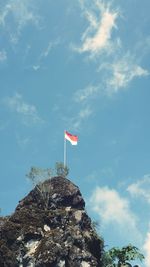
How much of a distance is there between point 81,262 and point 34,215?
46.1 ft

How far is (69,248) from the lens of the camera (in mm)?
82938

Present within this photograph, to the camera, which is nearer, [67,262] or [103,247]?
[67,262]

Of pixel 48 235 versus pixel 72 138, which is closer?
pixel 48 235

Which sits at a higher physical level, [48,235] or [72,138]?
[72,138]

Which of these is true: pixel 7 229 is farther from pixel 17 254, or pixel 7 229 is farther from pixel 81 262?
pixel 81 262

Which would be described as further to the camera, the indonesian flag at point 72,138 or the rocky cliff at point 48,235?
the indonesian flag at point 72,138

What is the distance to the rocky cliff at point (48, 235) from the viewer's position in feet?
267

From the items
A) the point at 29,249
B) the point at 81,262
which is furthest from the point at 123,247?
the point at 29,249

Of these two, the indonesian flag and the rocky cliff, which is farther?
the indonesian flag

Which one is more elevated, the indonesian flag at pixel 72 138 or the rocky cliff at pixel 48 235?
the indonesian flag at pixel 72 138

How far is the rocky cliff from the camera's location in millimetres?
81250

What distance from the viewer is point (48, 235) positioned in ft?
279

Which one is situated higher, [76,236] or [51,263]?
[76,236]

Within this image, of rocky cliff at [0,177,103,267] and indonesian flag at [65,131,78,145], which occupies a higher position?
indonesian flag at [65,131,78,145]
